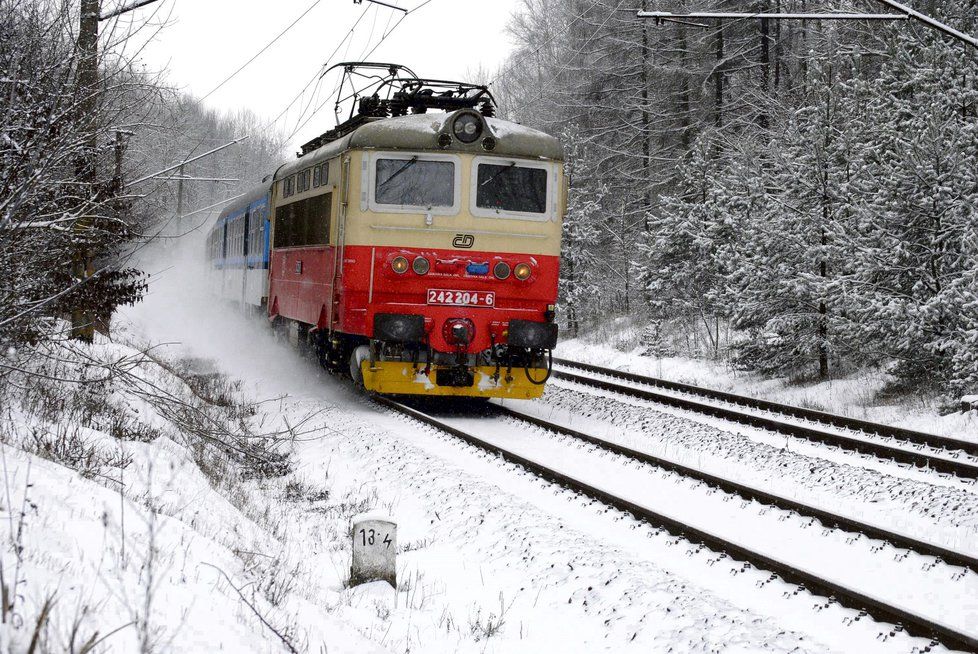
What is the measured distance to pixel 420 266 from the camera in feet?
35.0

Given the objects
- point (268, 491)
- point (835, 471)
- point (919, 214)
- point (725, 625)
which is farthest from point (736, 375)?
point (725, 625)

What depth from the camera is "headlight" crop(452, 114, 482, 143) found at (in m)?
10.9

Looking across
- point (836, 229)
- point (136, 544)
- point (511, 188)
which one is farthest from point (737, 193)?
point (136, 544)

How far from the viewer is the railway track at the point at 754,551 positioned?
14.4 ft

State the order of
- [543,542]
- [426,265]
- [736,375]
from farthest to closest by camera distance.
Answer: [736,375], [426,265], [543,542]

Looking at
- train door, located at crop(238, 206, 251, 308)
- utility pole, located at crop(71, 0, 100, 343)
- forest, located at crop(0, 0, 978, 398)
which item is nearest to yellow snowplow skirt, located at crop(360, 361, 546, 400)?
forest, located at crop(0, 0, 978, 398)

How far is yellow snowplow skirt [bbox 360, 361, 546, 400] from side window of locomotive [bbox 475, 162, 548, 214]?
1953 mm

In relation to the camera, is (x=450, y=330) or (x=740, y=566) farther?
(x=450, y=330)

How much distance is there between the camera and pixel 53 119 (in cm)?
529

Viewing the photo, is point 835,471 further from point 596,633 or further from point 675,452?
point 596,633

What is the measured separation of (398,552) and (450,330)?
4.84m

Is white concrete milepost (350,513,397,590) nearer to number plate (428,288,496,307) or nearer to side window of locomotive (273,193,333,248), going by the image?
number plate (428,288,496,307)

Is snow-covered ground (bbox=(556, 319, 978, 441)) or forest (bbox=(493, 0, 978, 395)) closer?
snow-covered ground (bbox=(556, 319, 978, 441))

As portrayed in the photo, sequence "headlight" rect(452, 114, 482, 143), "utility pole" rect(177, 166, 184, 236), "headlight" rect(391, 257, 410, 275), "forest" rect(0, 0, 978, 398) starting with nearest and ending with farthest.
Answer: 1. "forest" rect(0, 0, 978, 398)
2. "utility pole" rect(177, 166, 184, 236)
3. "headlight" rect(391, 257, 410, 275)
4. "headlight" rect(452, 114, 482, 143)
